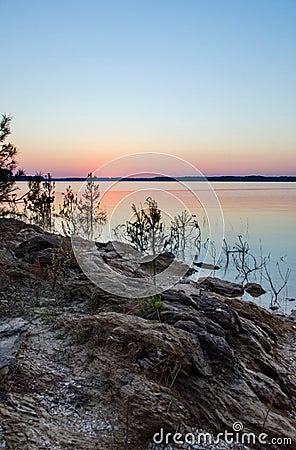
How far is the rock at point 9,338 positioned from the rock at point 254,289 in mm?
5953

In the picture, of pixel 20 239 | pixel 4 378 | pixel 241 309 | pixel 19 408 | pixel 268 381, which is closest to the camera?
pixel 19 408

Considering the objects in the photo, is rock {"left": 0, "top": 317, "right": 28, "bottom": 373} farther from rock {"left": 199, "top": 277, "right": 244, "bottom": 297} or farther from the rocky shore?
rock {"left": 199, "top": 277, "right": 244, "bottom": 297}

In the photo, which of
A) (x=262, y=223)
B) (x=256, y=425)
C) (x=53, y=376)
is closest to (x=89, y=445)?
(x=53, y=376)

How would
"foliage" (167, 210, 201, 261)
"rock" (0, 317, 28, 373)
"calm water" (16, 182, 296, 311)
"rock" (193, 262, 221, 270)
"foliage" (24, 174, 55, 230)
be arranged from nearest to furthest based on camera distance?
"rock" (0, 317, 28, 373) < "calm water" (16, 182, 296, 311) < "rock" (193, 262, 221, 270) < "foliage" (167, 210, 201, 261) < "foliage" (24, 174, 55, 230)

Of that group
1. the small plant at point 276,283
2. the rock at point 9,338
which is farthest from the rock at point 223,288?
the rock at point 9,338

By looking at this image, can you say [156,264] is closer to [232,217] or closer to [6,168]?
[6,168]

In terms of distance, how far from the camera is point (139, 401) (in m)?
2.92

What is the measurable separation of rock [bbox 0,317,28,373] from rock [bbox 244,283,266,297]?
234 inches

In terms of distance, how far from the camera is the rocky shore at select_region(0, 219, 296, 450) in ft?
9.04

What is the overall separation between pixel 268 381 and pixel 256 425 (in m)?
0.61

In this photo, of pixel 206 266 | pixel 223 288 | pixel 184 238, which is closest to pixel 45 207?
pixel 184 238

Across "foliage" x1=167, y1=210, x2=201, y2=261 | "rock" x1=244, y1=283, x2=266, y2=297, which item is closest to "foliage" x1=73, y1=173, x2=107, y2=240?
"foliage" x1=167, y1=210, x2=201, y2=261

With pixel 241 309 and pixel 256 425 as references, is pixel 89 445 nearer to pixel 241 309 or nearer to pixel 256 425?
pixel 256 425

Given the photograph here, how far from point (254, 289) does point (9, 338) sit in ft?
21.4
